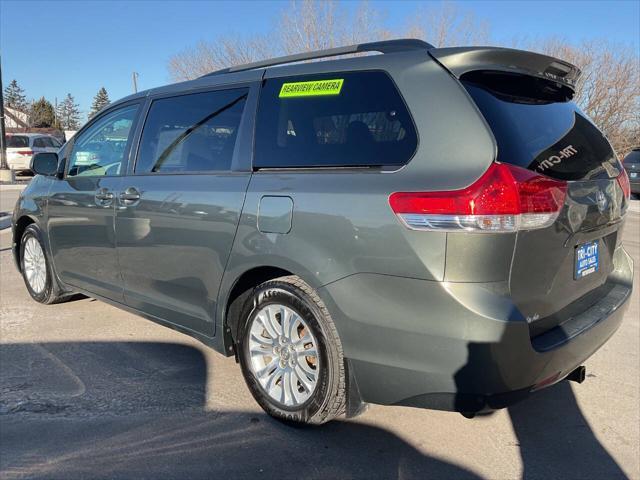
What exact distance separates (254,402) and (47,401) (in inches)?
48.2

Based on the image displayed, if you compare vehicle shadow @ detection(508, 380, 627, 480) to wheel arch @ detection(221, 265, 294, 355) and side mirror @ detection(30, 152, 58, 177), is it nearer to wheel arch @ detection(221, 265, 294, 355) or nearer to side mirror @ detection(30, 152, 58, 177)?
wheel arch @ detection(221, 265, 294, 355)

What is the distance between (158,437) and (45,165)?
295 centimetres

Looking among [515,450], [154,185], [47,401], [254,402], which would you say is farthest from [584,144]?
[47,401]

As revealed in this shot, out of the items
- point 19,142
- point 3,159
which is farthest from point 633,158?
point 19,142

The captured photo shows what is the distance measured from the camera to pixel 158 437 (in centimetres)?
279

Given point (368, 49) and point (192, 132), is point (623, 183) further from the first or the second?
point (192, 132)

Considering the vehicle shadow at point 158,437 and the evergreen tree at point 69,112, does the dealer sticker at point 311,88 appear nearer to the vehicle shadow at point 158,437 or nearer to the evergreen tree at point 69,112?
the vehicle shadow at point 158,437

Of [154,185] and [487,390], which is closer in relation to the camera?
[487,390]

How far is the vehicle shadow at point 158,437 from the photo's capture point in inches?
98.9

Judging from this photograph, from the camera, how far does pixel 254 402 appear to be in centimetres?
318

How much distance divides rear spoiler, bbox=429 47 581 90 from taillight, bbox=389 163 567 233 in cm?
53

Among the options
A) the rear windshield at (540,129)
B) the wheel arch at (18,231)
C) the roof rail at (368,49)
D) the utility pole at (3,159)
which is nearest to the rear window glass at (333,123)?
the roof rail at (368,49)

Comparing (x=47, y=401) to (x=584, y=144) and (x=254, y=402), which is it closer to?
(x=254, y=402)

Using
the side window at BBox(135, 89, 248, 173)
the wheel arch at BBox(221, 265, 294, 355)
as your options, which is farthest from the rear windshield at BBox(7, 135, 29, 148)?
the wheel arch at BBox(221, 265, 294, 355)
